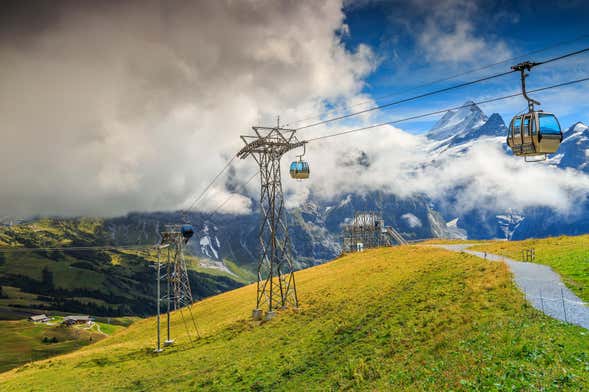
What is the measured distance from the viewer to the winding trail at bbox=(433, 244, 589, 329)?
778 inches

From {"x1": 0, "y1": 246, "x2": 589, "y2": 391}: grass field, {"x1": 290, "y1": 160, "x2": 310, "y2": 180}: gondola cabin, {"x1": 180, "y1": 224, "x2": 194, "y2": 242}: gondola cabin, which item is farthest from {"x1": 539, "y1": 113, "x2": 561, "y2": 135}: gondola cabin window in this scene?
{"x1": 180, "y1": 224, "x2": 194, "y2": 242}: gondola cabin

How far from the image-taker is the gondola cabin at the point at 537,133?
2091 centimetres

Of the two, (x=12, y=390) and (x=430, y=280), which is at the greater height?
(x=430, y=280)

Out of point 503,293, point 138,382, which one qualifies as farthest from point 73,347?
point 503,293

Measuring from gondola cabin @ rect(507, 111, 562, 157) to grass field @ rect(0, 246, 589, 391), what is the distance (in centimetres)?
885

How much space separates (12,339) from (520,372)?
806 ft

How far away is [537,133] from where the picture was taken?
20.8m

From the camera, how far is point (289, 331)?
35.8 metres

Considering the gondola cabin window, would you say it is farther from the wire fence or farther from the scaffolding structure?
the scaffolding structure

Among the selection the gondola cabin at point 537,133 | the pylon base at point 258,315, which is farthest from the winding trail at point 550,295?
the pylon base at point 258,315

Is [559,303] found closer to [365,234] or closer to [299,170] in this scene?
[299,170]

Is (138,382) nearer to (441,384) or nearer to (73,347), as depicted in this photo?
(441,384)

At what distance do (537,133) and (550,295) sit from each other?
1028 cm

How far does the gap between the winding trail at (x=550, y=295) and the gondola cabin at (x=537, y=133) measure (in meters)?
8.41
